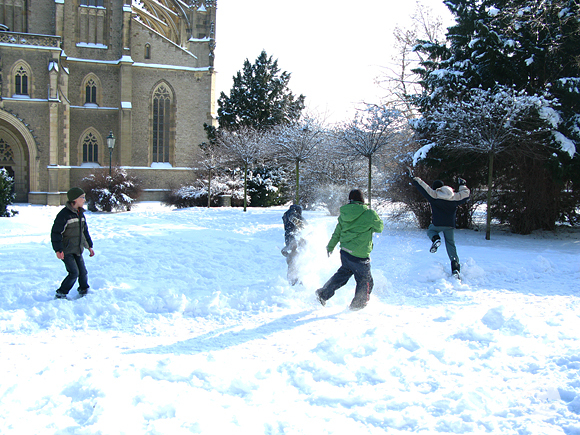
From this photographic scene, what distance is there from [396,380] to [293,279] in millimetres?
3547

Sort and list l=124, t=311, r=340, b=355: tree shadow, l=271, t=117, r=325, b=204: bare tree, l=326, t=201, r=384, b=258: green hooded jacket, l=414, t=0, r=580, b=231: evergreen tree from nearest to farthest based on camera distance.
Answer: l=124, t=311, r=340, b=355: tree shadow → l=326, t=201, r=384, b=258: green hooded jacket → l=414, t=0, r=580, b=231: evergreen tree → l=271, t=117, r=325, b=204: bare tree

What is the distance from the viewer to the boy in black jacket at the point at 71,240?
620cm

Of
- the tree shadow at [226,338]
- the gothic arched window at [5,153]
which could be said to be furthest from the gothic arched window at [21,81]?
the tree shadow at [226,338]

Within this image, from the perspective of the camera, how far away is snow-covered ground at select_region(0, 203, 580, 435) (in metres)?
3.13

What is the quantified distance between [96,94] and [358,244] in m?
31.7

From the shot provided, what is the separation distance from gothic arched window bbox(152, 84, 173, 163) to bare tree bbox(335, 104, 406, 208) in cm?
2142

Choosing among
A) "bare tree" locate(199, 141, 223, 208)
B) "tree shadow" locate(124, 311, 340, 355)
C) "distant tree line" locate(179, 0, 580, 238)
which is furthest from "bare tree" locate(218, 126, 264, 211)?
"tree shadow" locate(124, 311, 340, 355)

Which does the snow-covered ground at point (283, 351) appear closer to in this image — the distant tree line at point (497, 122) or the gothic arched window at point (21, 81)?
the distant tree line at point (497, 122)

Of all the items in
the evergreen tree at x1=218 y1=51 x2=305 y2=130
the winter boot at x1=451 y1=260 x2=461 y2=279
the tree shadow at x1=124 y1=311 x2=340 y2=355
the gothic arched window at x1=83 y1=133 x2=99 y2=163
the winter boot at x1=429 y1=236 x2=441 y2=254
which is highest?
the evergreen tree at x1=218 y1=51 x2=305 y2=130

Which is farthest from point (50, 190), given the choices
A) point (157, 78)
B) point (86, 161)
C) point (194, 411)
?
point (194, 411)

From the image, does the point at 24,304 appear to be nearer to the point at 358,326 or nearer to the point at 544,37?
the point at 358,326

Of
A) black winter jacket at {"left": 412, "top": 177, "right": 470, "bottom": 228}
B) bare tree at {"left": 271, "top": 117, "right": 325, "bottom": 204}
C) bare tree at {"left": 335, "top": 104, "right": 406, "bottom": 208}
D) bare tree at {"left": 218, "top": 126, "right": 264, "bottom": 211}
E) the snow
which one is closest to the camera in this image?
black winter jacket at {"left": 412, "top": 177, "right": 470, "bottom": 228}

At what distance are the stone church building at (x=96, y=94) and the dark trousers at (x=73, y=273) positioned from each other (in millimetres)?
22537

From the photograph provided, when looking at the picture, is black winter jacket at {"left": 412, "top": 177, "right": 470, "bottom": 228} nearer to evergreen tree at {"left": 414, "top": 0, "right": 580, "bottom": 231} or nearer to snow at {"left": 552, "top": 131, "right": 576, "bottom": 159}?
evergreen tree at {"left": 414, "top": 0, "right": 580, "bottom": 231}
